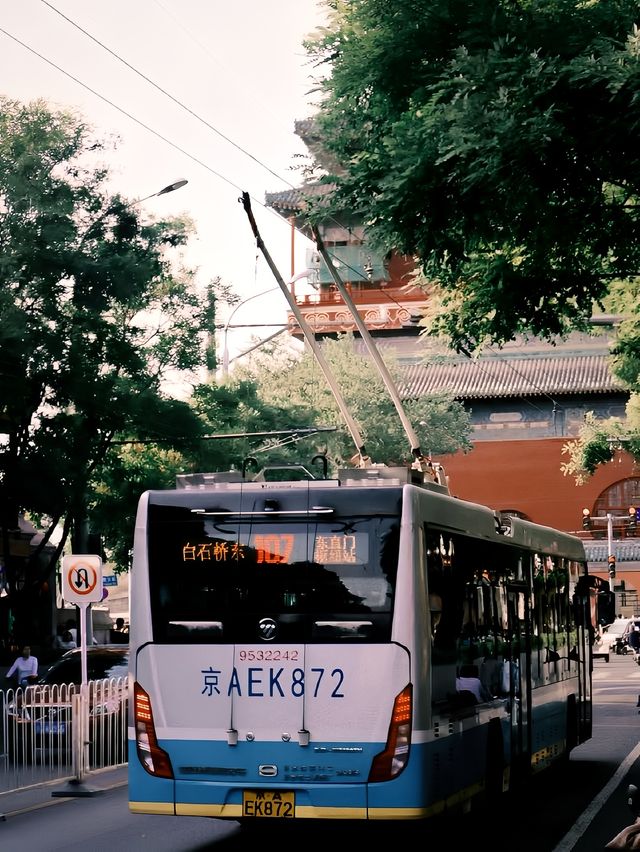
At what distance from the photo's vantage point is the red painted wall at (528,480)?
7019cm

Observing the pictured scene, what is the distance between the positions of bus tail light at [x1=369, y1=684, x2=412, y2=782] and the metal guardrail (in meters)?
7.49

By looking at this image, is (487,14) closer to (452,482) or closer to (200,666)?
(200,666)

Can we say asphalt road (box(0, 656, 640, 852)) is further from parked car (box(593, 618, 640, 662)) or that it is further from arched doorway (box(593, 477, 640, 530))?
arched doorway (box(593, 477, 640, 530))

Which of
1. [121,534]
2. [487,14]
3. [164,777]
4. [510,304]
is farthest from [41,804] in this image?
[121,534]

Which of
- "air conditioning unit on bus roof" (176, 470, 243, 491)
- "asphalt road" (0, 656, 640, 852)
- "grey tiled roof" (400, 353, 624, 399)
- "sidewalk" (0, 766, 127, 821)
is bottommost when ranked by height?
"sidewalk" (0, 766, 127, 821)

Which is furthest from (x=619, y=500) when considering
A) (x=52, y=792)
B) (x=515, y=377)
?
(x=52, y=792)

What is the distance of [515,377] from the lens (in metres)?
71.6

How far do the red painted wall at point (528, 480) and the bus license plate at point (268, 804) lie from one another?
5973cm

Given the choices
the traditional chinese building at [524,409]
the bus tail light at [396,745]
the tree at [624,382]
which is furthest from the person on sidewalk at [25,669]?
the traditional chinese building at [524,409]

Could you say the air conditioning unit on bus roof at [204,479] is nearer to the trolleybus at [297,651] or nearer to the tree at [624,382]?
the trolleybus at [297,651]

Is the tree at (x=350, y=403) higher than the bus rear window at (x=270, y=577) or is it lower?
higher

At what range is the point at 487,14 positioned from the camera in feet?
44.0

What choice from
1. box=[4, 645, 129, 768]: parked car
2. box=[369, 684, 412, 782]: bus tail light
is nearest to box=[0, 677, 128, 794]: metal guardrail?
box=[4, 645, 129, 768]: parked car

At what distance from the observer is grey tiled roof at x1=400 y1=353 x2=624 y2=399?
70312 mm
